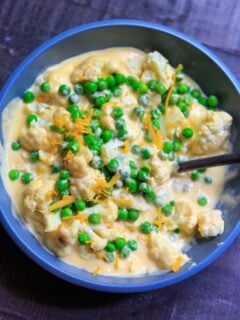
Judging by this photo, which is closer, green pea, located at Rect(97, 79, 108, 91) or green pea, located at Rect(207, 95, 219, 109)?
Answer: green pea, located at Rect(97, 79, 108, 91)

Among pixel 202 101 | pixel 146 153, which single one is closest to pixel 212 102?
pixel 202 101

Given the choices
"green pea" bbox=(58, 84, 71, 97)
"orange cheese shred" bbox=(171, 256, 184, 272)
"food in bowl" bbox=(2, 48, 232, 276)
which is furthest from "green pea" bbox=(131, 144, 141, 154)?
"orange cheese shred" bbox=(171, 256, 184, 272)

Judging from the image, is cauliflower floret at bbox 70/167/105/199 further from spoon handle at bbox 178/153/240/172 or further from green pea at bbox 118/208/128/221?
spoon handle at bbox 178/153/240/172

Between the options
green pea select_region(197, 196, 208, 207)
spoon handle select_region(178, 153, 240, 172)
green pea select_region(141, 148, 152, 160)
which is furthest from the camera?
green pea select_region(197, 196, 208, 207)

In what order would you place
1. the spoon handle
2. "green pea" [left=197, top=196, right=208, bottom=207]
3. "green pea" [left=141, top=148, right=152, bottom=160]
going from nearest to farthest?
the spoon handle
"green pea" [left=141, top=148, right=152, bottom=160]
"green pea" [left=197, top=196, right=208, bottom=207]

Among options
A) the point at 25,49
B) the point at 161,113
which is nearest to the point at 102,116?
the point at 161,113

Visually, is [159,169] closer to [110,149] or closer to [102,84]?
[110,149]

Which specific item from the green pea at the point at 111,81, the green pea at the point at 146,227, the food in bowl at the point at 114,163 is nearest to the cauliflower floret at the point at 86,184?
the food in bowl at the point at 114,163

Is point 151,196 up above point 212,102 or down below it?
below
